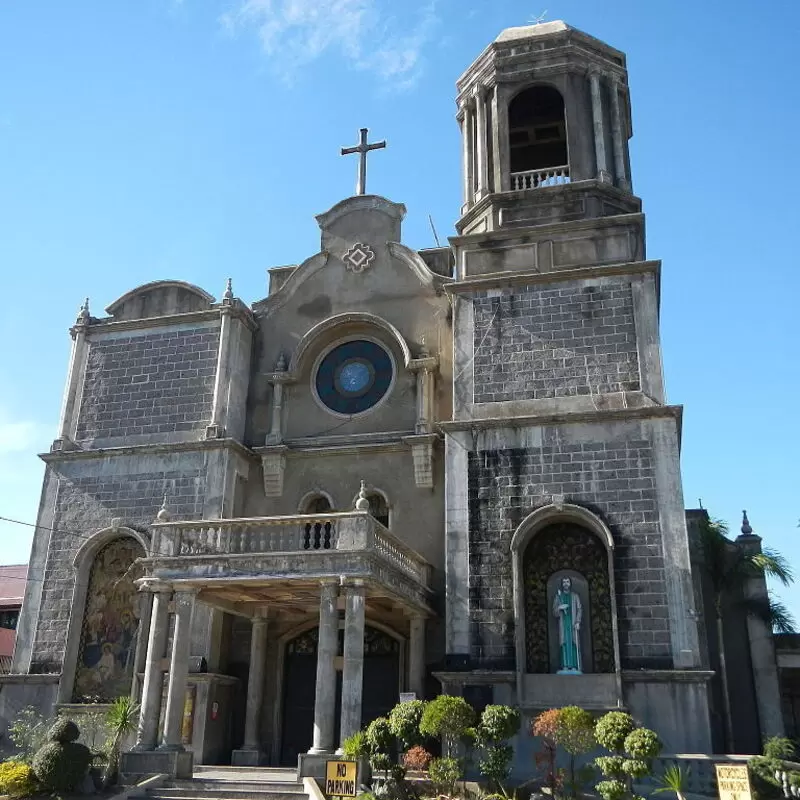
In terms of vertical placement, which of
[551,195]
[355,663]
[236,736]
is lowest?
[236,736]

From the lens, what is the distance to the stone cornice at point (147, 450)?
71.1ft

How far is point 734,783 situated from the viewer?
12.8m

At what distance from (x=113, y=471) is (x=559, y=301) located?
11.4 m

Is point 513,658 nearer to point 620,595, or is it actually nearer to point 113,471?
point 620,595

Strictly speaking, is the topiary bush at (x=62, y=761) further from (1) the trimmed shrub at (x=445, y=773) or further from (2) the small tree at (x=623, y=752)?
(2) the small tree at (x=623, y=752)

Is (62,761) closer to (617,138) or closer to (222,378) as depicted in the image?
(222,378)

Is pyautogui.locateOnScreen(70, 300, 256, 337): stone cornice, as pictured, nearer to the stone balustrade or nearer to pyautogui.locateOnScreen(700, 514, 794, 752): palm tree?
the stone balustrade

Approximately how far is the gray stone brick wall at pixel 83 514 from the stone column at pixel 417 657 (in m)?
5.69

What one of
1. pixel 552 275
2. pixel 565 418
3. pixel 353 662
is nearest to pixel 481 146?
pixel 552 275

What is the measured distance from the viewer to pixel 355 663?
53.8 feet

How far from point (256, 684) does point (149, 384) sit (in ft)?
26.3

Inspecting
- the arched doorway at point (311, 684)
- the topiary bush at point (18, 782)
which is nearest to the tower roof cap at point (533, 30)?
the arched doorway at point (311, 684)

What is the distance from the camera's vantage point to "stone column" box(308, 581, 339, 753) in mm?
16078

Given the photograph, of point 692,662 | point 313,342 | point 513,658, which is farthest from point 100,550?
point 692,662
